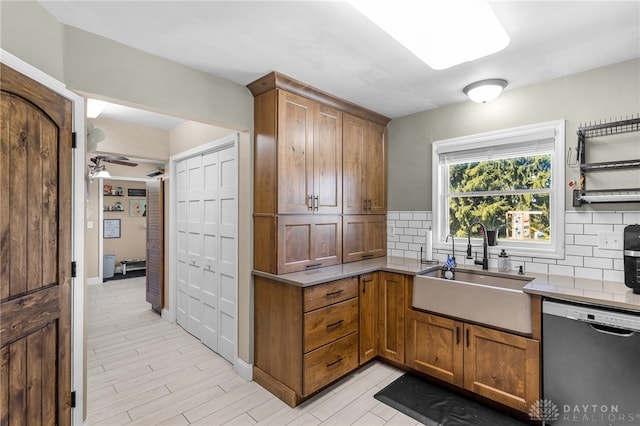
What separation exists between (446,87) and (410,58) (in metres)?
0.67

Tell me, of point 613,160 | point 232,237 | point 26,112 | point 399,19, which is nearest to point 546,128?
point 613,160

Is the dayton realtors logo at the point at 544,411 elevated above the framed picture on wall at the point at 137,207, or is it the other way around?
the framed picture on wall at the point at 137,207

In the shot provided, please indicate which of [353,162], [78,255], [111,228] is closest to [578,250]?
[353,162]

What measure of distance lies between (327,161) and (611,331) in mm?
2299

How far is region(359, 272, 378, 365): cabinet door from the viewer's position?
2699 mm

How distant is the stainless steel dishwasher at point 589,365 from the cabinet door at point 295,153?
191 centimetres

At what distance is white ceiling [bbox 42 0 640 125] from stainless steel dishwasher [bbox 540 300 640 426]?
169 cm

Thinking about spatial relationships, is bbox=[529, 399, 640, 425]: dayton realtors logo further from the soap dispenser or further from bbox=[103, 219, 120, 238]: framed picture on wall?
bbox=[103, 219, 120, 238]: framed picture on wall

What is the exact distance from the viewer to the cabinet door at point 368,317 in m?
2.70

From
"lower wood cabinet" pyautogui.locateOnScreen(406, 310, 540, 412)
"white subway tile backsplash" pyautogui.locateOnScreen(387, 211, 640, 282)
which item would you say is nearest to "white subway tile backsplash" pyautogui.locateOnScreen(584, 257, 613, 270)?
"white subway tile backsplash" pyautogui.locateOnScreen(387, 211, 640, 282)

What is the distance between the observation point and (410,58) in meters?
2.17

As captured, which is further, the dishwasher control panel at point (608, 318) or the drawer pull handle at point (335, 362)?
the drawer pull handle at point (335, 362)

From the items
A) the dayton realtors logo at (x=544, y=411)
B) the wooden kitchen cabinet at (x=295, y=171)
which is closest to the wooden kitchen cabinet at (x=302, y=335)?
the wooden kitchen cabinet at (x=295, y=171)

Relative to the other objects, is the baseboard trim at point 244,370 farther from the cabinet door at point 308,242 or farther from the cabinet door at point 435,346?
the cabinet door at point 435,346
